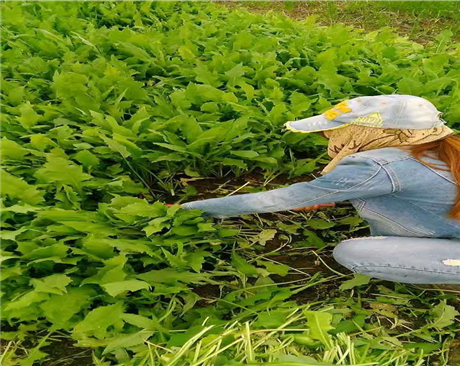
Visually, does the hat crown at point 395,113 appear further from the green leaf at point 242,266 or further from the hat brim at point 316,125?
the green leaf at point 242,266

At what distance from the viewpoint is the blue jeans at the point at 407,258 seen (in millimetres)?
2123

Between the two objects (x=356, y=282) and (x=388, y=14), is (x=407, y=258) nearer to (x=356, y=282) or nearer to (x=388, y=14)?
(x=356, y=282)

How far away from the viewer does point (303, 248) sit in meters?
2.61

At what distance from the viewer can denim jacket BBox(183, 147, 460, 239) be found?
2.00 meters

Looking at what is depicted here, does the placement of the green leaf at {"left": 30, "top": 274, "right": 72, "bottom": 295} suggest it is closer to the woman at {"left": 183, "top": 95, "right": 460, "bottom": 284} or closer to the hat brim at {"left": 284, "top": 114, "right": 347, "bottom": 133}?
the woman at {"left": 183, "top": 95, "right": 460, "bottom": 284}

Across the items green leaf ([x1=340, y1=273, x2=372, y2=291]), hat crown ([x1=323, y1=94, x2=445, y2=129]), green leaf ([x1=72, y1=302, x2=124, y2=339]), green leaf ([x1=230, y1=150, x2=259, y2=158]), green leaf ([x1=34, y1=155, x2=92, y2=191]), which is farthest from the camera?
green leaf ([x1=230, y1=150, x2=259, y2=158])

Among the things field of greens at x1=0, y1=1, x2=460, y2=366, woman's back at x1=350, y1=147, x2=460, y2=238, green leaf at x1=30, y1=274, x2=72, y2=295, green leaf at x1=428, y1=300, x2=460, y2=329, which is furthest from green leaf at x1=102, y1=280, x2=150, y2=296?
green leaf at x1=428, y1=300, x2=460, y2=329

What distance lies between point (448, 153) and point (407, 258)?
42cm

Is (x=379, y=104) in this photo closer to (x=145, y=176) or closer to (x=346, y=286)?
(x=346, y=286)

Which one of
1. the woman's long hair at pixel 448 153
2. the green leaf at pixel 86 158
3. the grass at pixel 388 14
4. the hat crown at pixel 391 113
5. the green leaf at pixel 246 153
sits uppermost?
the hat crown at pixel 391 113

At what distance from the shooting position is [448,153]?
2.07m

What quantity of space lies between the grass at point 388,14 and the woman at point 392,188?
514 centimetres

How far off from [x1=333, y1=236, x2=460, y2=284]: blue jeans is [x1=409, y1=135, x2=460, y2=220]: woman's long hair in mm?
140

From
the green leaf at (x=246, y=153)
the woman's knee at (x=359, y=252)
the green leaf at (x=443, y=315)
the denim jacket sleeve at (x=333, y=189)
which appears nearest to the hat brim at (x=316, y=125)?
the denim jacket sleeve at (x=333, y=189)
